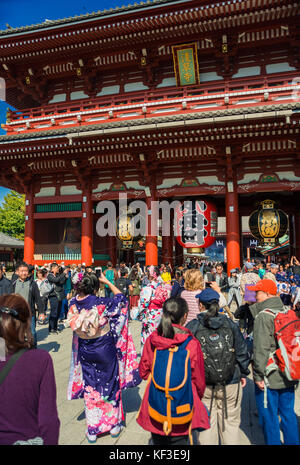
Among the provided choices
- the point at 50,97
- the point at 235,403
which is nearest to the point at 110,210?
the point at 50,97

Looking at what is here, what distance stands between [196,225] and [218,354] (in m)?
8.87

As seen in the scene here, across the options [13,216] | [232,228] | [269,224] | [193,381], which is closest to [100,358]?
[193,381]

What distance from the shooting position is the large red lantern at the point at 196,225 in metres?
11.0

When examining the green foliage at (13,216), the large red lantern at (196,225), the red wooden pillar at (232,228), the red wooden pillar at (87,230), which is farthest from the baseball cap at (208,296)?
the green foliage at (13,216)

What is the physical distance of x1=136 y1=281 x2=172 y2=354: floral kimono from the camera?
4.08m

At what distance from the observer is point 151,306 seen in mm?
4164

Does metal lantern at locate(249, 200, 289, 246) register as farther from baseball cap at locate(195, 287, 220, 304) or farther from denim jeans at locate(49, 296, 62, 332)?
baseball cap at locate(195, 287, 220, 304)

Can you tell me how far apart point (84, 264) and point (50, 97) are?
8.20m

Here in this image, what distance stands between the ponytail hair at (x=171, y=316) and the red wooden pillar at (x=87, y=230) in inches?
408

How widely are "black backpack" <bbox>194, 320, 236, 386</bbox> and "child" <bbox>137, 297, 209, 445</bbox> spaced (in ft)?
0.80

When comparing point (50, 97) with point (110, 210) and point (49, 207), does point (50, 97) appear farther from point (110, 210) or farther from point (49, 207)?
point (110, 210)

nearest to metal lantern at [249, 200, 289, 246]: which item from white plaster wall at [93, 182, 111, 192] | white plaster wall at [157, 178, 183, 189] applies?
white plaster wall at [157, 178, 183, 189]

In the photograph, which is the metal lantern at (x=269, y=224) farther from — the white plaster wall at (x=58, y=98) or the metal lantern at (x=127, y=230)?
the white plaster wall at (x=58, y=98)

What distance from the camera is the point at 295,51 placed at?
11.0m
